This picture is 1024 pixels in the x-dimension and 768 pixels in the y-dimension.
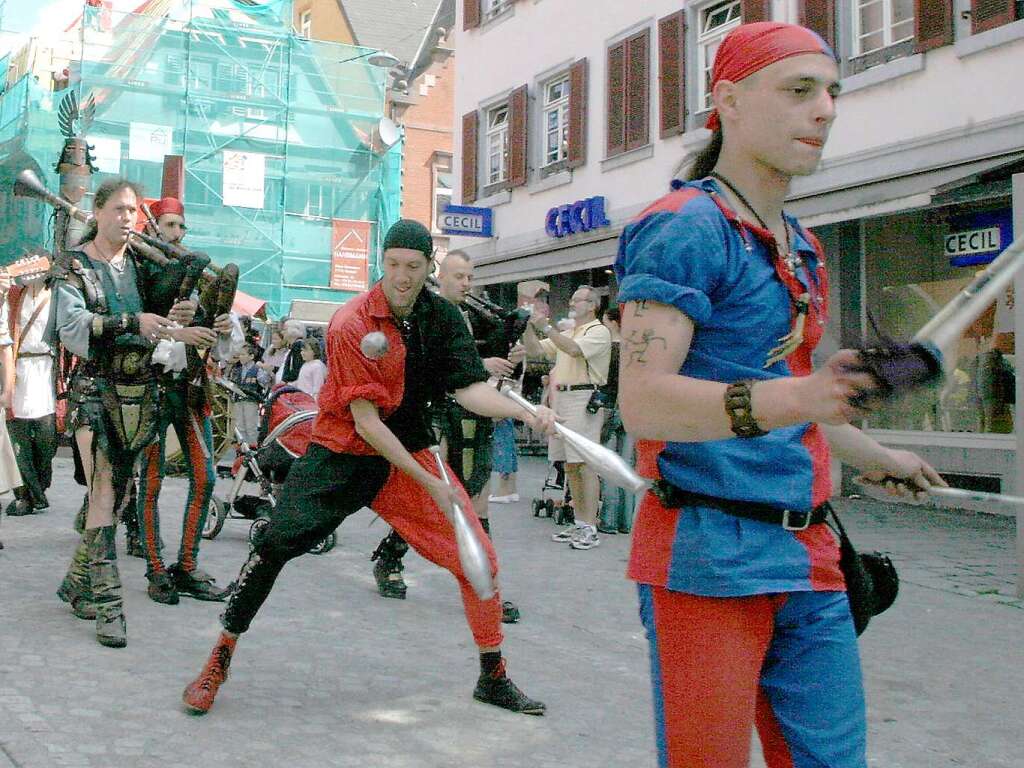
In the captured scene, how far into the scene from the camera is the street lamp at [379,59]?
3494cm

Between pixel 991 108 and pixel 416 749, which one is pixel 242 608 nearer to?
pixel 416 749

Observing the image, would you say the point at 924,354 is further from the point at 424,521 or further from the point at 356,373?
the point at 424,521

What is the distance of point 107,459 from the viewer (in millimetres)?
5680

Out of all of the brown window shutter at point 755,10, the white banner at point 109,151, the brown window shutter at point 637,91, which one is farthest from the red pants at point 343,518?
the white banner at point 109,151

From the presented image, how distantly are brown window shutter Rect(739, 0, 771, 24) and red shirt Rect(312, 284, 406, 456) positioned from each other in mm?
10790

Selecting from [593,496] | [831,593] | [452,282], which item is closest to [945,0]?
[593,496]

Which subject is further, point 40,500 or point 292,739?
point 40,500

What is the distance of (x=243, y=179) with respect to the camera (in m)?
34.1

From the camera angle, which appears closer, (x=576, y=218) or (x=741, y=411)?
(x=741, y=411)

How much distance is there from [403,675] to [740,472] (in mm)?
3281

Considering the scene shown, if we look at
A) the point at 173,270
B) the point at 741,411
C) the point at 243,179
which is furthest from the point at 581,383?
the point at 243,179

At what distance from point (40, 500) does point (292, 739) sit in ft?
21.3

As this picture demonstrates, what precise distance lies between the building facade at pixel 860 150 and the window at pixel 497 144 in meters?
0.93

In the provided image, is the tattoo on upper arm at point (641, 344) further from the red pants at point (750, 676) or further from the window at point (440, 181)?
the window at point (440, 181)
